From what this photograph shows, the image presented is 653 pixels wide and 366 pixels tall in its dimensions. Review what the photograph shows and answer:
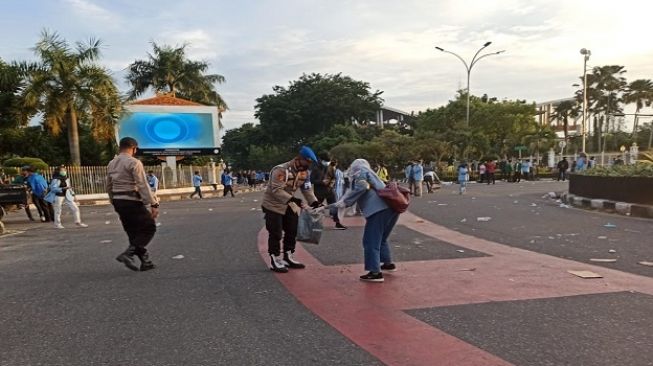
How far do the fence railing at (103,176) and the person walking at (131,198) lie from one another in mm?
13182

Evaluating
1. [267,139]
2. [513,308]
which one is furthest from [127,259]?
[267,139]

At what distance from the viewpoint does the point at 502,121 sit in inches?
1906

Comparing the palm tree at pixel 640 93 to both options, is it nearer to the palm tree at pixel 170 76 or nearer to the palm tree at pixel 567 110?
the palm tree at pixel 567 110

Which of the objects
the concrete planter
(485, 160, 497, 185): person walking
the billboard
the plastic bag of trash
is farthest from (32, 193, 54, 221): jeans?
(485, 160, 497, 185): person walking

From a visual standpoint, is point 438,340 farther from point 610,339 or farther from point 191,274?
point 191,274

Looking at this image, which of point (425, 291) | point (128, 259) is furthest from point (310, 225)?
point (128, 259)

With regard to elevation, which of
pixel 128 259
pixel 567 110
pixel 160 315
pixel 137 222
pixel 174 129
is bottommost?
pixel 160 315

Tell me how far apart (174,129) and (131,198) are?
2938 cm

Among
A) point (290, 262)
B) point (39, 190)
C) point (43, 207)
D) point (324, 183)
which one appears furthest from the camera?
point (43, 207)

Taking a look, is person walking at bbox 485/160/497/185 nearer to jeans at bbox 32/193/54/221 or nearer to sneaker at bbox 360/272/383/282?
jeans at bbox 32/193/54/221

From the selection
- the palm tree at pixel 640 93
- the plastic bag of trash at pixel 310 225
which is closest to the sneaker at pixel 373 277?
the plastic bag of trash at pixel 310 225

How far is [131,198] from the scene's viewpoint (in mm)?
6871

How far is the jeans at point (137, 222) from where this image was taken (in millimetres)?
6914

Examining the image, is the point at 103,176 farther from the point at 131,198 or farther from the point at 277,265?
the point at 277,265
